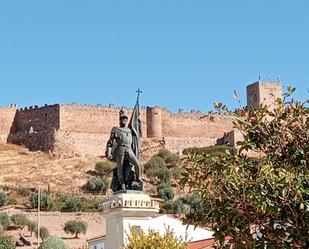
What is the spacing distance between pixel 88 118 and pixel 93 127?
1.09 metres

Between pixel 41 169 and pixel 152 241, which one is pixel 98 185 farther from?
pixel 152 241

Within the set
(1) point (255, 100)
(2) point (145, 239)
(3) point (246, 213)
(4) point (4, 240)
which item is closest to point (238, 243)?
(3) point (246, 213)

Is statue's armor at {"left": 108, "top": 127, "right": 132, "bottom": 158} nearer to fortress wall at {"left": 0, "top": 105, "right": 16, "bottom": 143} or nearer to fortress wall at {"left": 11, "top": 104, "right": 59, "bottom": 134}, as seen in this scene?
fortress wall at {"left": 11, "top": 104, "right": 59, "bottom": 134}

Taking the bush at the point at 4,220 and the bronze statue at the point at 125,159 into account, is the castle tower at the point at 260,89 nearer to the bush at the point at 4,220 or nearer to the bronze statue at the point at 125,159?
the bush at the point at 4,220

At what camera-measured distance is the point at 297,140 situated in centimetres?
719

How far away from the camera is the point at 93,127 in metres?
78.6

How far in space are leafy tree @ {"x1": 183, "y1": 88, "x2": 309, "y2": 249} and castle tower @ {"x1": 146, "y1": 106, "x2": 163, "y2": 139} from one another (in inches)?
2844

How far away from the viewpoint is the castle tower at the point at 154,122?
80.1 metres

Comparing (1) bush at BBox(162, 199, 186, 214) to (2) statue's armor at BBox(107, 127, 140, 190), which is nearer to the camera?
(2) statue's armor at BBox(107, 127, 140, 190)

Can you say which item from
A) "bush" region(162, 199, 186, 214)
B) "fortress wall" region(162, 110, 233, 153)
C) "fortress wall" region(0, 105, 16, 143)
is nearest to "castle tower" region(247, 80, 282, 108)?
"fortress wall" region(162, 110, 233, 153)

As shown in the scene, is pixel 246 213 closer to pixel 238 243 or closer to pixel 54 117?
pixel 238 243

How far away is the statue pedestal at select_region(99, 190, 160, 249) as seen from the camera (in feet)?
33.1

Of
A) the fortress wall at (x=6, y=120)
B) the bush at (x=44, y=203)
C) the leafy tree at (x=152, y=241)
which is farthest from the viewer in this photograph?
the fortress wall at (x=6, y=120)

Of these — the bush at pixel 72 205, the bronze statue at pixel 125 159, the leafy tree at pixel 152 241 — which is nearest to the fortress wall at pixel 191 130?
the bush at pixel 72 205
